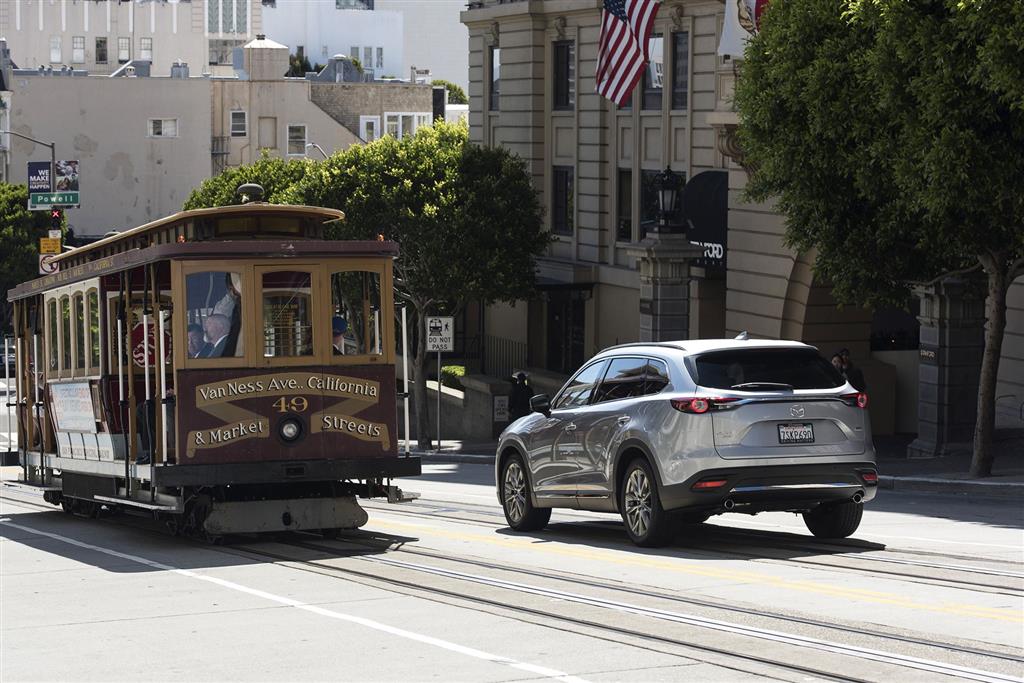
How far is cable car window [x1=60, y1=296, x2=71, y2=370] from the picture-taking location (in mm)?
18000

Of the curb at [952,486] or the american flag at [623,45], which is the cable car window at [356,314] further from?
the american flag at [623,45]

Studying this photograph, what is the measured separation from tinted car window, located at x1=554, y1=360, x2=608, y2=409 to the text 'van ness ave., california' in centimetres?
168

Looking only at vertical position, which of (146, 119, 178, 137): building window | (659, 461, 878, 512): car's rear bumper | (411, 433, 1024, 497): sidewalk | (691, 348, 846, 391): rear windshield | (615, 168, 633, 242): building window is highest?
(146, 119, 178, 137): building window

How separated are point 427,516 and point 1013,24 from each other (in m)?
8.30

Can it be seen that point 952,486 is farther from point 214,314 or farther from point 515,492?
point 214,314

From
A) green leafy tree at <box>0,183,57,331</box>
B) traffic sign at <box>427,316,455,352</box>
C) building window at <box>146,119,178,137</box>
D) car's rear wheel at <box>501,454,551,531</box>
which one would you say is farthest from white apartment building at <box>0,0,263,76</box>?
car's rear wheel at <box>501,454,551,531</box>

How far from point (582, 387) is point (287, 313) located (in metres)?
2.66

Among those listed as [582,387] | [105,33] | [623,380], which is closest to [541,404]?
[582,387]

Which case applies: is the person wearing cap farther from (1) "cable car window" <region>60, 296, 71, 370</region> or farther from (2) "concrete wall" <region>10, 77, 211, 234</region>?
(2) "concrete wall" <region>10, 77, 211, 234</region>

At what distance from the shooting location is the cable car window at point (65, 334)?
1800 centimetres

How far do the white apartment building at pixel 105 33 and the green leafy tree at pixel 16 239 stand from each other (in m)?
42.5

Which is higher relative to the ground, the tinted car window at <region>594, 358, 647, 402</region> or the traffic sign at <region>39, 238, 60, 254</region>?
the traffic sign at <region>39, 238, 60, 254</region>

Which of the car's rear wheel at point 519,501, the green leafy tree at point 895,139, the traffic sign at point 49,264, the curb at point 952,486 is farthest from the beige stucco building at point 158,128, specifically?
the car's rear wheel at point 519,501

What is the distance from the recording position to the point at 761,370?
13.3 m
